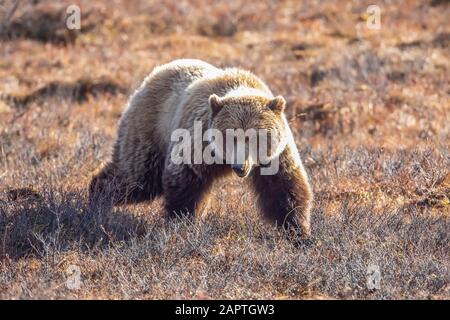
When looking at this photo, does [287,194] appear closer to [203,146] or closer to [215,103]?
[203,146]

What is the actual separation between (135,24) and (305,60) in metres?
4.66

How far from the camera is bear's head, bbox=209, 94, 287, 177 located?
534 centimetres

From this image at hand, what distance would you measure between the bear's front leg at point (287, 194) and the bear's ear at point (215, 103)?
1.87 feet

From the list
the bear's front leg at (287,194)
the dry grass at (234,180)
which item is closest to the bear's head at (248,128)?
the bear's front leg at (287,194)

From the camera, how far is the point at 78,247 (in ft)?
18.1

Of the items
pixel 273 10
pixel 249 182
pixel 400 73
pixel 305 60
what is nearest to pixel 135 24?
pixel 273 10

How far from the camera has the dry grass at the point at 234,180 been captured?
5.09 m

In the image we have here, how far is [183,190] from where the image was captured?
598 centimetres

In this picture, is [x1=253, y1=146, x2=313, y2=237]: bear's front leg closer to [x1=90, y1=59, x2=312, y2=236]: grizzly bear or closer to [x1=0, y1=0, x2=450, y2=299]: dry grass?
[x1=90, y1=59, x2=312, y2=236]: grizzly bear

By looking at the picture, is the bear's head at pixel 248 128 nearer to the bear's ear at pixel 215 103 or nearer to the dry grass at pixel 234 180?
the bear's ear at pixel 215 103

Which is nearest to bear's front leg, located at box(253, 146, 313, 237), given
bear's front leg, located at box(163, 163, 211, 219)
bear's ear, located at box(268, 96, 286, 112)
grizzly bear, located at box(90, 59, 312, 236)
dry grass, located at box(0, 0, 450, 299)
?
grizzly bear, located at box(90, 59, 312, 236)

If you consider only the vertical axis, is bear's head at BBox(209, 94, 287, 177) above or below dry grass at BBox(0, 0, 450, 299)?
above

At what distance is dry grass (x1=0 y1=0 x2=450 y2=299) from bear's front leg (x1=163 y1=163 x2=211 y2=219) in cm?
16
